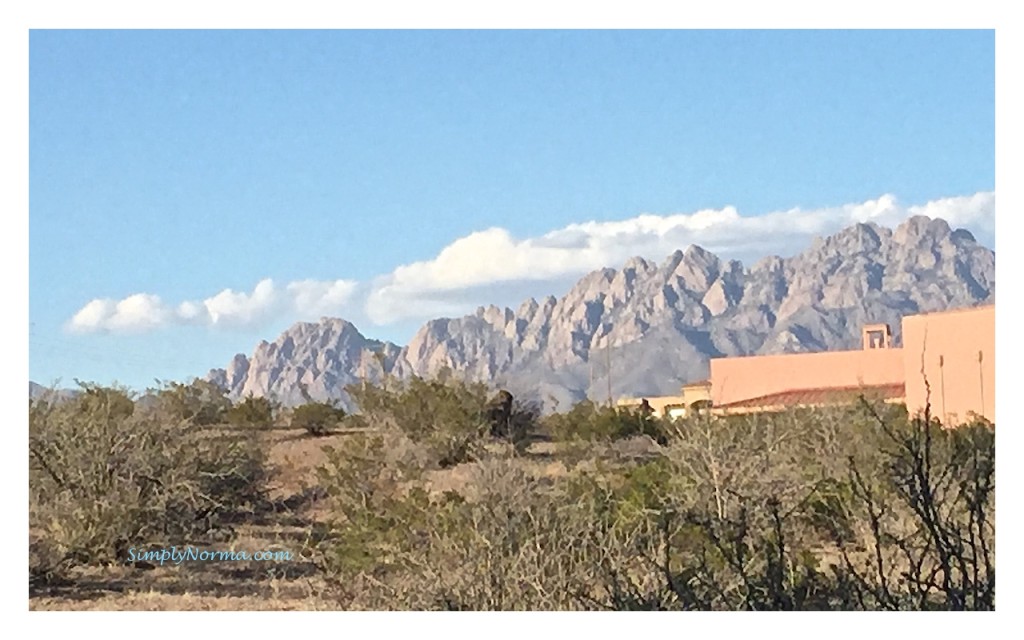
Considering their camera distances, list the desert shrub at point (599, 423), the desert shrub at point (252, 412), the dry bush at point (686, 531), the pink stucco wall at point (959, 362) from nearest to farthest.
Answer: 1. the dry bush at point (686, 531)
2. the pink stucco wall at point (959, 362)
3. the desert shrub at point (252, 412)
4. the desert shrub at point (599, 423)

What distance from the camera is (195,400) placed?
38.6ft

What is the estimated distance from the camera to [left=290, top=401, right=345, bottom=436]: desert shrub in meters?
14.4

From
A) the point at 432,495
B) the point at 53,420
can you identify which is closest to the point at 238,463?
the point at 53,420

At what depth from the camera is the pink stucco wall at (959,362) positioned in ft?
34.3

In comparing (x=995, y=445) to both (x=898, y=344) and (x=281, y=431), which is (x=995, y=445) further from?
(x=281, y=431)

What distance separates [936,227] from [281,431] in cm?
825

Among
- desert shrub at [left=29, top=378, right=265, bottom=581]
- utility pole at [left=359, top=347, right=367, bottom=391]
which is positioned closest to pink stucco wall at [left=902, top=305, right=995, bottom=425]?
utility pole at [left=359, top=347, right=367, bottom=391]

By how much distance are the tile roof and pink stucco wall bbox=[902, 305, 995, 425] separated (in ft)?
3.01

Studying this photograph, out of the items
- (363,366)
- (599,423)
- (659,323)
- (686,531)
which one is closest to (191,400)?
(363,366)

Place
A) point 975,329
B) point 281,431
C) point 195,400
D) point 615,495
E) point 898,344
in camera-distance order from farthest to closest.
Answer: point 281,431
point 898,344
point 195,400
point 975,329
point 615,495

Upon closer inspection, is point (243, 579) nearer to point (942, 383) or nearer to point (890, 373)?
point (942, 383)

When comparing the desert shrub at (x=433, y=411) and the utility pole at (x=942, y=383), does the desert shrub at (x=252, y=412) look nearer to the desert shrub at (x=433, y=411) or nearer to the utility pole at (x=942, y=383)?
the desert shrub at (x=433, y=411)

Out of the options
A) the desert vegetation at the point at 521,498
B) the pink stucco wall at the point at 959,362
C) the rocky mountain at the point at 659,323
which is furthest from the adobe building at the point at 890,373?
the desert vegetation at the point at 521,498
